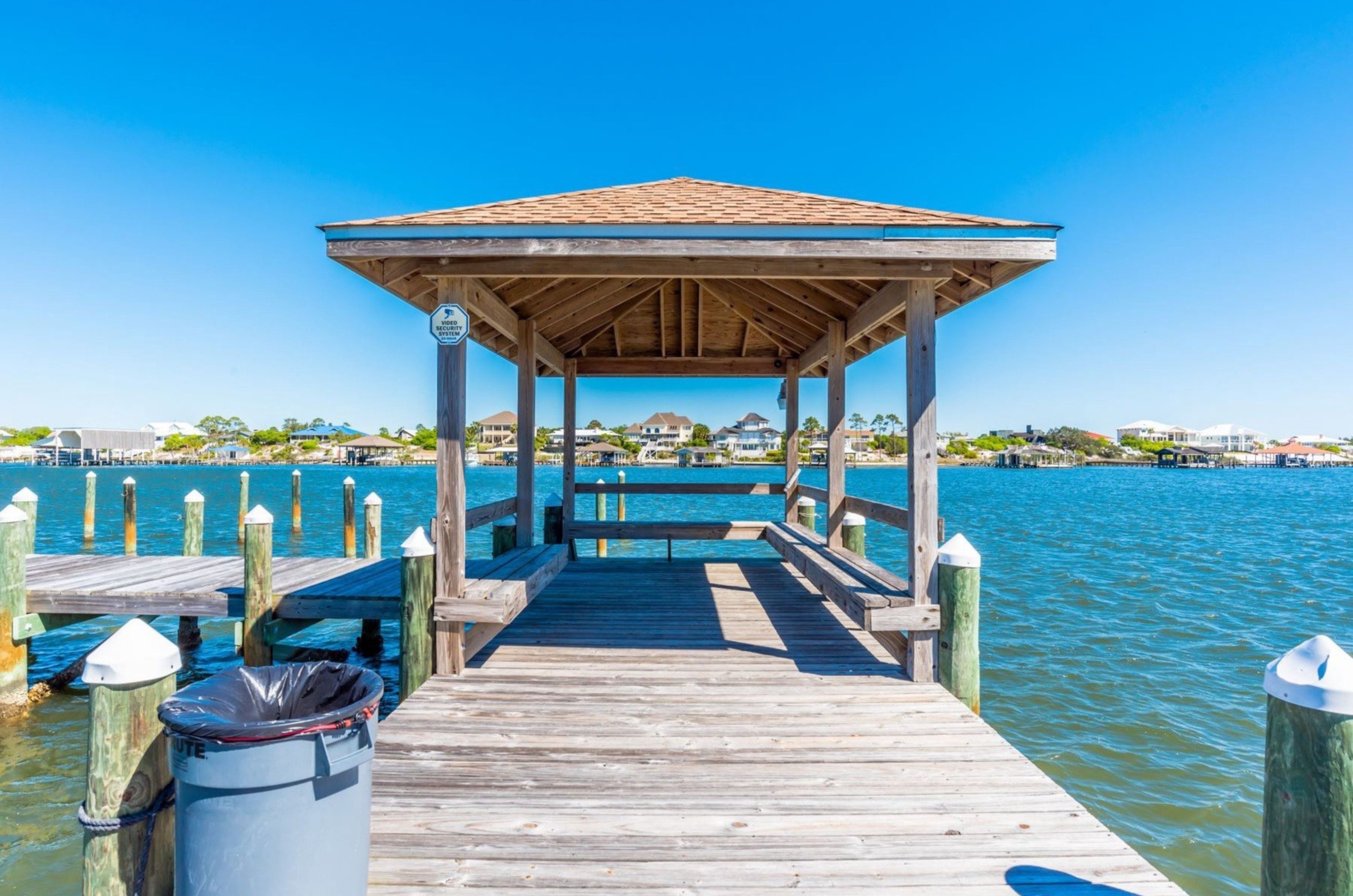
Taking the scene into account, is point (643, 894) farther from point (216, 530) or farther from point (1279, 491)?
point (1279, 491)

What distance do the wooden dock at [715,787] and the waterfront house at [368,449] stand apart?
359ft

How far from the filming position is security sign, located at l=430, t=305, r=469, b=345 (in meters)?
4.56

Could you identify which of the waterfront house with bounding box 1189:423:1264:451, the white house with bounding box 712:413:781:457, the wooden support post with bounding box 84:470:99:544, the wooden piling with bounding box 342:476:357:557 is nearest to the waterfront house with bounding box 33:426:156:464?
the white house with bounding box 712:413:781:457

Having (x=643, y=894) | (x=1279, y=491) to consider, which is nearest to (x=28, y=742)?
(x=643, y=894)

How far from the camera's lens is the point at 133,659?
2.26m

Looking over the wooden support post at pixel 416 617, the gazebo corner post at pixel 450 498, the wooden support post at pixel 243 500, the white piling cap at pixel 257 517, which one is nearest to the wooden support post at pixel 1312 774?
the gazebo corner post at pixel 450 498

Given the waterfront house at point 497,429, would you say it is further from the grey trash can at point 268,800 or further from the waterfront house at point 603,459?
the grey trash can at point 268,800

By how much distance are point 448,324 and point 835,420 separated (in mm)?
4705

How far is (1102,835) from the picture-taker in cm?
273

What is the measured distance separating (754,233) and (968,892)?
3679mm

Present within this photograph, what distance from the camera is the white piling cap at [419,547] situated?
15.0 feet

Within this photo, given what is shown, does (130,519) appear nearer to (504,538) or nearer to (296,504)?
(296,504)

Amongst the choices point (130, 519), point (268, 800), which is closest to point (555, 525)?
point (268, 800)

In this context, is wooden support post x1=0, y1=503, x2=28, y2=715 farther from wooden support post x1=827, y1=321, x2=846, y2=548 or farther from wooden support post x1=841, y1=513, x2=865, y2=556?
wooden support post x1=841, y1=513, x2=865, y2=556
